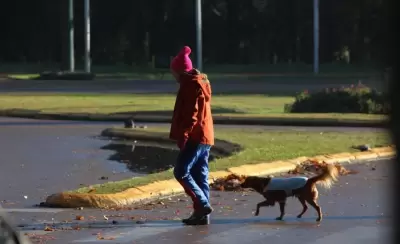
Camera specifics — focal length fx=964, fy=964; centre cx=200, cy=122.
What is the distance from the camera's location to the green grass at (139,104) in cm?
2541

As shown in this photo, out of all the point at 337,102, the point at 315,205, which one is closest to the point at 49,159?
the point at 315,205

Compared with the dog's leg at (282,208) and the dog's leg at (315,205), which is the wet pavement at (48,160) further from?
the dog's leg at (315,205)

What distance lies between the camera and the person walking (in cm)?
908

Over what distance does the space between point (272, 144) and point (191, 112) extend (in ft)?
26.0

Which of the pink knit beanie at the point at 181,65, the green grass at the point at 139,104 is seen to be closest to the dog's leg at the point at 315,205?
the pink knit beanie at the point at 181,65

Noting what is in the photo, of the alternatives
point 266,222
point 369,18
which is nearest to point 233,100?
point 369,18

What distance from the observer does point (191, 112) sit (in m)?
9.05

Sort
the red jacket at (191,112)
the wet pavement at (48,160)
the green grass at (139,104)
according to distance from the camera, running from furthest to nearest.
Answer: the green grass at (139,104) < the wet pavement at (48,160) < the red jacket at (191,112)

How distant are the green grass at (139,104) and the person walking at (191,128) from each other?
1385cm

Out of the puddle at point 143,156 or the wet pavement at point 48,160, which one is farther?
the puddle at point 143,156

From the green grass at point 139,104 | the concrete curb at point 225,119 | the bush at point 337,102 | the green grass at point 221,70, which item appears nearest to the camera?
the concrete curb at point 225,119

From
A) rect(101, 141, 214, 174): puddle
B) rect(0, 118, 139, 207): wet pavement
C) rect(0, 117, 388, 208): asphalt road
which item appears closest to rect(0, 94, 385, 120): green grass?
rect(0, 117, 388, 208): asphalt road

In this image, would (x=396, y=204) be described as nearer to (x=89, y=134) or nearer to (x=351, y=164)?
(x=351, y=164)

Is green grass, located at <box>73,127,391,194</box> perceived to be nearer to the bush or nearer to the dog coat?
the dog coat
